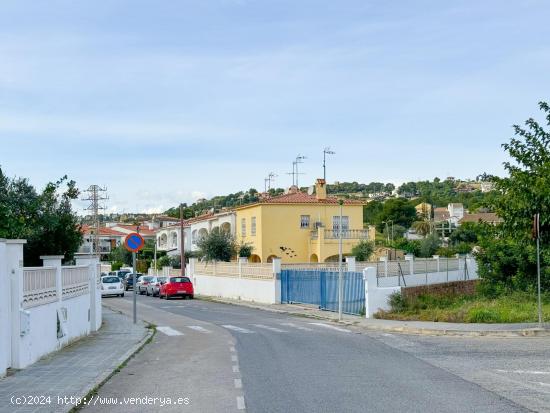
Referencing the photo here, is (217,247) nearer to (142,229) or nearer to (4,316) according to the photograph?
(4,316)

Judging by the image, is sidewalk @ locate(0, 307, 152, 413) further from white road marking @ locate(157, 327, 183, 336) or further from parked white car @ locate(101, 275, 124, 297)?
Result: parked white car @ locate(101, 275, 124, 297)

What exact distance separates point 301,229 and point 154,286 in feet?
45.6

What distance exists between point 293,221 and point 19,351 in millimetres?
49556

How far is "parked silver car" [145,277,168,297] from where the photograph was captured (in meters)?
54.6

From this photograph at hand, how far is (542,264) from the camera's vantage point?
118 feet

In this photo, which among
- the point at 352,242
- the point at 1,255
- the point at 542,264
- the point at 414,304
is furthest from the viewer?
the point at 352,242

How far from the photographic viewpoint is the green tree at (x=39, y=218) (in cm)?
2350

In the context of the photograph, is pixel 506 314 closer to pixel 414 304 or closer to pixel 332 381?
pixel 414 304

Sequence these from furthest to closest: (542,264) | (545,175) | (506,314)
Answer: (542,264)
(506,314)
(545,175)

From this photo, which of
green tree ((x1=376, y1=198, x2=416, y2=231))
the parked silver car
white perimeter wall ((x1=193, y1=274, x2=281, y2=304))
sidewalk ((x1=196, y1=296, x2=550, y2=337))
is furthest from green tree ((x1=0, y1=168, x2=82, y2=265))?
green tree ((x1=376, y1=198, x2=416, y2=231))

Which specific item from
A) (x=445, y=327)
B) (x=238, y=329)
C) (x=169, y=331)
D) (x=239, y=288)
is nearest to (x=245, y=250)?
(x=239, y=288)

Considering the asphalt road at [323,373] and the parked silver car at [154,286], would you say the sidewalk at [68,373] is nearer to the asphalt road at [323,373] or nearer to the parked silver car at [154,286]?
the asphalt road at [323,373]

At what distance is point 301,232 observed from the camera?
63.1 meters

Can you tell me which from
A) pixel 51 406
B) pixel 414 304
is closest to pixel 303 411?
pixel 51 406
